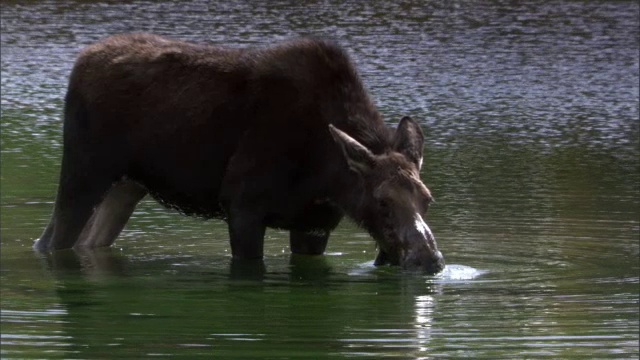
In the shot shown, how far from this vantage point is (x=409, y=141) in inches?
497

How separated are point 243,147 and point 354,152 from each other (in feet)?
3.20

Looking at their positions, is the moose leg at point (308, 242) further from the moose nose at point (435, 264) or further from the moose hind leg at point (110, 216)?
the moose nose at point (435, 264)

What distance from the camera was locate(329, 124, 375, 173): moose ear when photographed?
40.8 feet

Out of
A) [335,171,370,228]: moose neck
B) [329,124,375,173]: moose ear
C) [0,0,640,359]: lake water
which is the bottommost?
[0,0,640,359]: lake water

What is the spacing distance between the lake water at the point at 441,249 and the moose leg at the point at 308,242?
0.45 feet

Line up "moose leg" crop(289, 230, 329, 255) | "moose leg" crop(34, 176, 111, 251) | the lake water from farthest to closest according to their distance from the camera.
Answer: "moose leg" crop(34, 176, 111, 251) → "moose leg" crop(289, 230, 329, 255) → the lake water

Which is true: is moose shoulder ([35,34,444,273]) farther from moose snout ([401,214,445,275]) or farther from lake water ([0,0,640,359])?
lake water ([0,0,640,359])

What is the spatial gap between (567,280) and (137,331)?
350 centimetres

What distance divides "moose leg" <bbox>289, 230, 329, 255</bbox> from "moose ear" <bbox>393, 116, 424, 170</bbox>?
3.83ft

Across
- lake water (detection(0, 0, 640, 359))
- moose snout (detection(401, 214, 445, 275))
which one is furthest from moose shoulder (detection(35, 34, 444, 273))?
lake water (detection(0, 0, 640, 359))

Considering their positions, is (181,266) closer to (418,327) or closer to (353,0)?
(418,327)

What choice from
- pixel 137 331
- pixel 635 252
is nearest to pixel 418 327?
pixel 137 331

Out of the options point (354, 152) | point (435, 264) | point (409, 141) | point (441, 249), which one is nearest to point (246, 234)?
point (354, 152)

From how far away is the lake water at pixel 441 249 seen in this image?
33.6 ft
